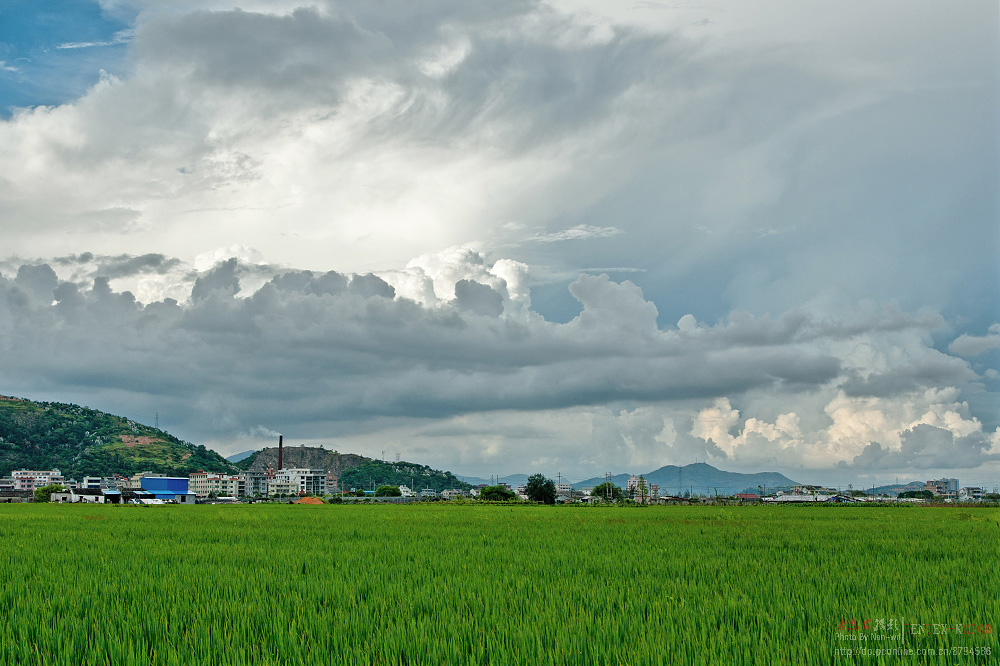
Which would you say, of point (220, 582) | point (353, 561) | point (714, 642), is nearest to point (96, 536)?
point (353, 561)

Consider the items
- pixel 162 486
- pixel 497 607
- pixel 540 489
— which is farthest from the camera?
pixel 162 486

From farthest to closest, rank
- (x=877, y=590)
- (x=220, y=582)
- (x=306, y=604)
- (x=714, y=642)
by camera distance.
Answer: (x=220, y=582) < (x=877, y=590) < (x=306, y=604) < (x=714, y=642)

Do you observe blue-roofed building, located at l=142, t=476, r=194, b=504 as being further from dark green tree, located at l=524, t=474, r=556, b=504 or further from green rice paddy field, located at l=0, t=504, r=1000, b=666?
green rice paddy field, located at l=0, t=504, r=1000, b=666

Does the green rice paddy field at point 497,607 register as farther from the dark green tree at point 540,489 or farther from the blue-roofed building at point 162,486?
the blue-roofed building at point 162,486

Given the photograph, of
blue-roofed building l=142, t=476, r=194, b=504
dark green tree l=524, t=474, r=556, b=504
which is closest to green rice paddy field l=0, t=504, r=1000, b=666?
dark green tree l=524, t=474, r=556, b=504

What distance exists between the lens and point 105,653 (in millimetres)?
7105

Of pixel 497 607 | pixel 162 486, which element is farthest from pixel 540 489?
pixel 497 607

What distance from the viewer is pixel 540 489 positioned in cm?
14325

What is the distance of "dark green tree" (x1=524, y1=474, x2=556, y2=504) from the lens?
14109cm

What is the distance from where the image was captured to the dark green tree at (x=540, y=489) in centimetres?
14109

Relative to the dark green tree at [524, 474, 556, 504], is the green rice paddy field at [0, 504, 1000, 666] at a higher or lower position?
higher

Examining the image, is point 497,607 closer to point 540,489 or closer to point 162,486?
point 540,489

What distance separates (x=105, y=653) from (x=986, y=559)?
17.2m

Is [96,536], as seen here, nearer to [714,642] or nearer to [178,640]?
[178,640]
